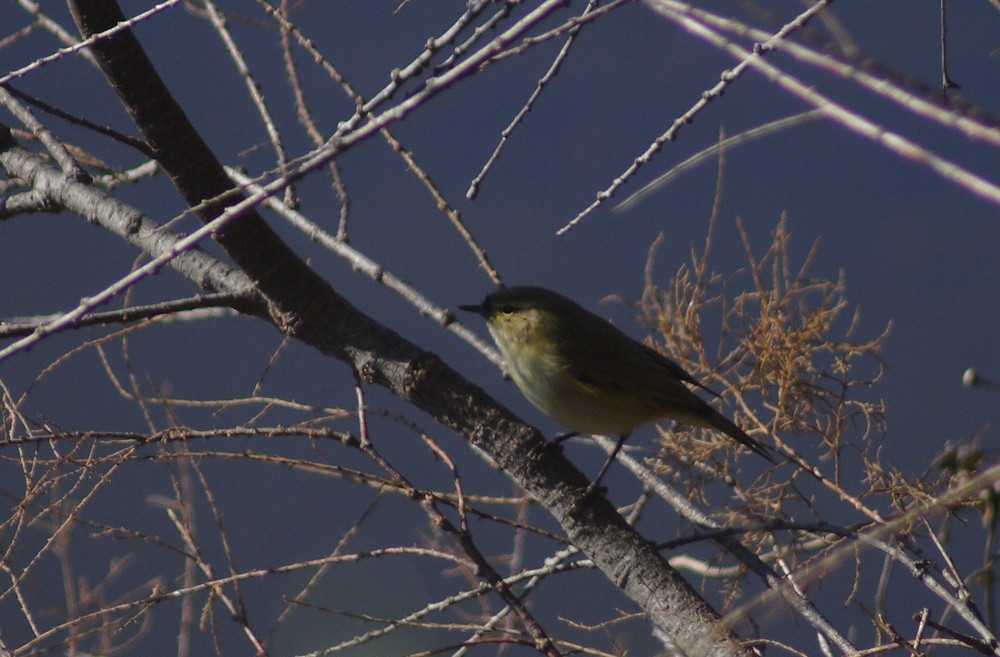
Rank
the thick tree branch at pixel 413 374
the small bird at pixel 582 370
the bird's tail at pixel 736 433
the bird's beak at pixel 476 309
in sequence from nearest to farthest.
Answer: the thick tree branch at pixel 413 374 → the bird's tail at pixel 736 433 → the small bird at pixel 582 370 → the bird's beak at pixel 476 309

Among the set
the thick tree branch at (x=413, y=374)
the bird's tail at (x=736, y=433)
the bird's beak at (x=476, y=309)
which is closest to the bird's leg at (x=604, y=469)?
the thick tree branch at (x=413, y=374)

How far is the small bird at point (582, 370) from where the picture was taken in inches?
91.9

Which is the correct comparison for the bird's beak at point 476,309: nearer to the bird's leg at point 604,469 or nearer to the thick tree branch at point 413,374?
the bird's leg at point 604,469

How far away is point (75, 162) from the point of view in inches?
69.1

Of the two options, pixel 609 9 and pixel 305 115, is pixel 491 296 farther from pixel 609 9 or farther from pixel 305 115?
pixel 609 9

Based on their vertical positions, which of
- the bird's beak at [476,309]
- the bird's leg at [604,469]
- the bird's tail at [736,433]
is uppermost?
the bird's beak at [476,309]

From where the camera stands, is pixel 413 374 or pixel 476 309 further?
pixel 476 309

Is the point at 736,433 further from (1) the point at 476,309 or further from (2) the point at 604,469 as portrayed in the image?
(1) the point at 476,309

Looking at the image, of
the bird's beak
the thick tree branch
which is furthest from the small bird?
the thick tree branch

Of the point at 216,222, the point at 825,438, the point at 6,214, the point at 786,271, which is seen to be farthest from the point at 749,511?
the point at 6,214

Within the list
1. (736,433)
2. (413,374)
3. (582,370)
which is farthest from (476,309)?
(413,374)

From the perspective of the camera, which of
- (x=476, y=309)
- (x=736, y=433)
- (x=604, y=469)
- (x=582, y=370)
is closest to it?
(x=604, y=469)

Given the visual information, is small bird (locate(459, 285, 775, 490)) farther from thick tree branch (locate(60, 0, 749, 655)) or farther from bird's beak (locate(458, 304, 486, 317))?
thick tree branch (locate(60, 0, 749, 655))

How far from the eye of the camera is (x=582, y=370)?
7.89ft
